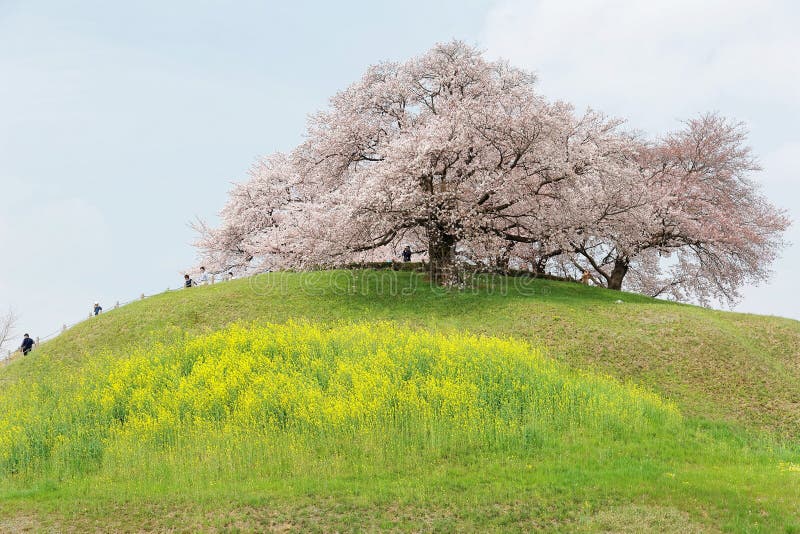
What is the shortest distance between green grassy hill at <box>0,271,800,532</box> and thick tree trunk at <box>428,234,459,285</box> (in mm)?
4110

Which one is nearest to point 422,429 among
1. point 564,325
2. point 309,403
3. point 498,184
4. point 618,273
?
point 309,403

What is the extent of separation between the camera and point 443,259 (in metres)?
36.8

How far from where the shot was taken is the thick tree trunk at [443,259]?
119ft

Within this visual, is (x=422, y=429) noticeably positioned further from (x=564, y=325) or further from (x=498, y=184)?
(x=498, y=184)

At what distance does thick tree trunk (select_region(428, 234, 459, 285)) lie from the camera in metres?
36.2

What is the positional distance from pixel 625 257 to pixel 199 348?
Answer: 3159 cm

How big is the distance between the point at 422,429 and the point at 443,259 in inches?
728

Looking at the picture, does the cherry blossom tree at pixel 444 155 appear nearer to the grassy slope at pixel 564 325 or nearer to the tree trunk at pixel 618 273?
the grassy slope at pixel 564 325

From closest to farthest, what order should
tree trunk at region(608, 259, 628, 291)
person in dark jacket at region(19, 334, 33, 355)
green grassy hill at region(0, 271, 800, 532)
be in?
green grassy hill at region(0, 271, 800, 532) < person in dark jacket at region(19, 334, 33, 355) < tree trunk at region(608, 259, 628, 291)

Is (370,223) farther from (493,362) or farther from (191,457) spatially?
(191,457)

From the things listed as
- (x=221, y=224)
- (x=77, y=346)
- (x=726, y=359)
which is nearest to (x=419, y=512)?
(x=726, y=359)

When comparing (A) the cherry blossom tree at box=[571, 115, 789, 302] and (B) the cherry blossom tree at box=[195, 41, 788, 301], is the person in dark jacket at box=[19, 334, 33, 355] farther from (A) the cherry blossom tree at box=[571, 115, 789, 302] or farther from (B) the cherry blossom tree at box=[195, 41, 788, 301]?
(A) the cherry blossom tree at box=[571, 115, 789, 302]

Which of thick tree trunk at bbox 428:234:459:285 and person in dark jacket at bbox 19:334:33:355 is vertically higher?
thick tree trunk at bbox 428:234:459:285

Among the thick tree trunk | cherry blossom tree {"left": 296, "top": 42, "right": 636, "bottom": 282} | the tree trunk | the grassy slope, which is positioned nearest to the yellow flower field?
the grassy slope
